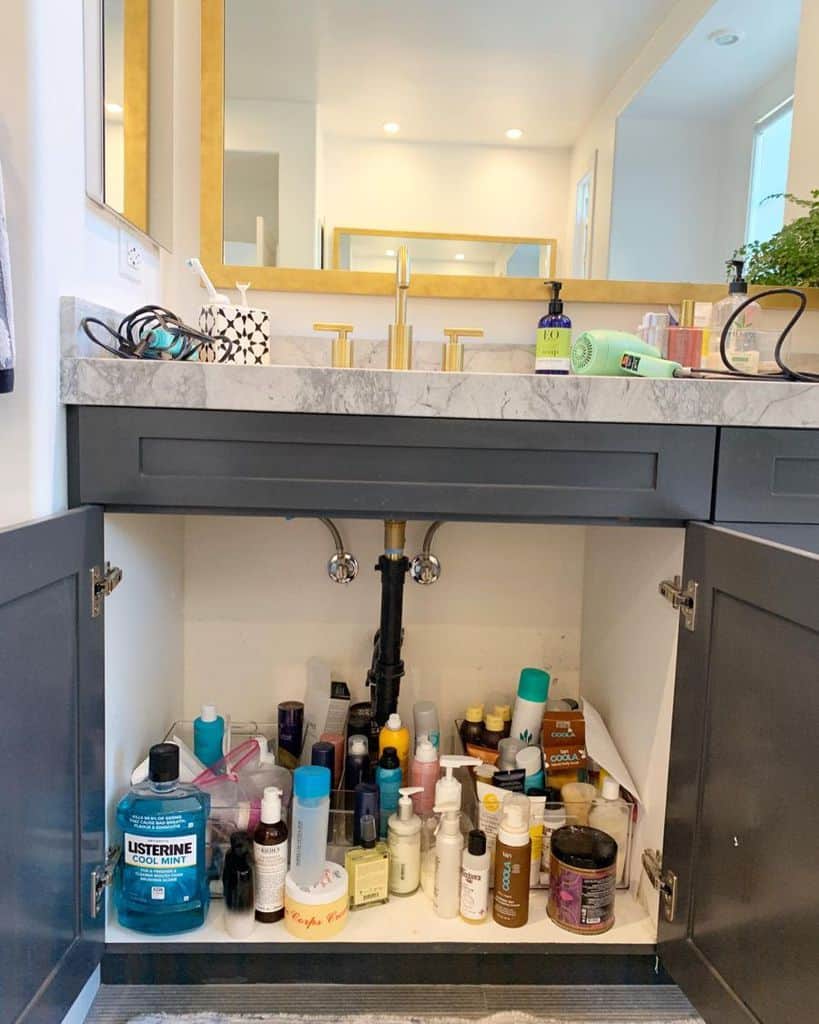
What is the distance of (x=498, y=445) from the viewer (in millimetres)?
909

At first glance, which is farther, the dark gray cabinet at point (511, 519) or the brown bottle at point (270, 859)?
the brown bottle at point (270, 859)

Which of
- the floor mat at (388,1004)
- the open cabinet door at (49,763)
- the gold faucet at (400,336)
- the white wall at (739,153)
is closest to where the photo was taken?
the open cabinet door at (49,763)

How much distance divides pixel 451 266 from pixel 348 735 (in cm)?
87

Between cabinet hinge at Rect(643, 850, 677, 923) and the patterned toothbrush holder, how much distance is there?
36.8 inches

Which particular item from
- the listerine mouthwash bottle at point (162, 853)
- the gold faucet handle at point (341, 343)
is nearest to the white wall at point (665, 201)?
the gold faucet handle at point (341, 343)

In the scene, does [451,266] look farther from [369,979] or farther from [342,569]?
[369,979]

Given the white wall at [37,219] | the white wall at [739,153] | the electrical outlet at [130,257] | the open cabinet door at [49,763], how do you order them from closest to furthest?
the open cabinet door at [49,763] < the white wall at [37,219] < the electrical outlet at [130,257] < the white wall at [739,153]

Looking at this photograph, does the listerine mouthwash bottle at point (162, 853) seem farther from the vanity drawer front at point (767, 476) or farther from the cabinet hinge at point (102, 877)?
the vanity drawer front at point (767, 476)

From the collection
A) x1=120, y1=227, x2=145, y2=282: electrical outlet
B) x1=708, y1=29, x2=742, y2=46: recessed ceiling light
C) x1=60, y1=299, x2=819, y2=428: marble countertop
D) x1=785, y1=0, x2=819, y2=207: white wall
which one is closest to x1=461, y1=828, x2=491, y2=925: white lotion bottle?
x1=60, y1=299, x2=819, y2=428: marble countertop

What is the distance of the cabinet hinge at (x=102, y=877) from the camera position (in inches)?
35.5

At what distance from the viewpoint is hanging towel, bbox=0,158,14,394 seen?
728mm

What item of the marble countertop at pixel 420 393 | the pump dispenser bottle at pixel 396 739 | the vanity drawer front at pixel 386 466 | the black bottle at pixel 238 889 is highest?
the marble countertop at pixel 420 393

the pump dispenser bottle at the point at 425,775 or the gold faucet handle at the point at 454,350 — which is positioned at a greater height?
the gold faucet handle at the point at 454,350

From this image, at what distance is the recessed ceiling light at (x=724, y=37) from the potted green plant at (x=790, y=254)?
282 millimetres
